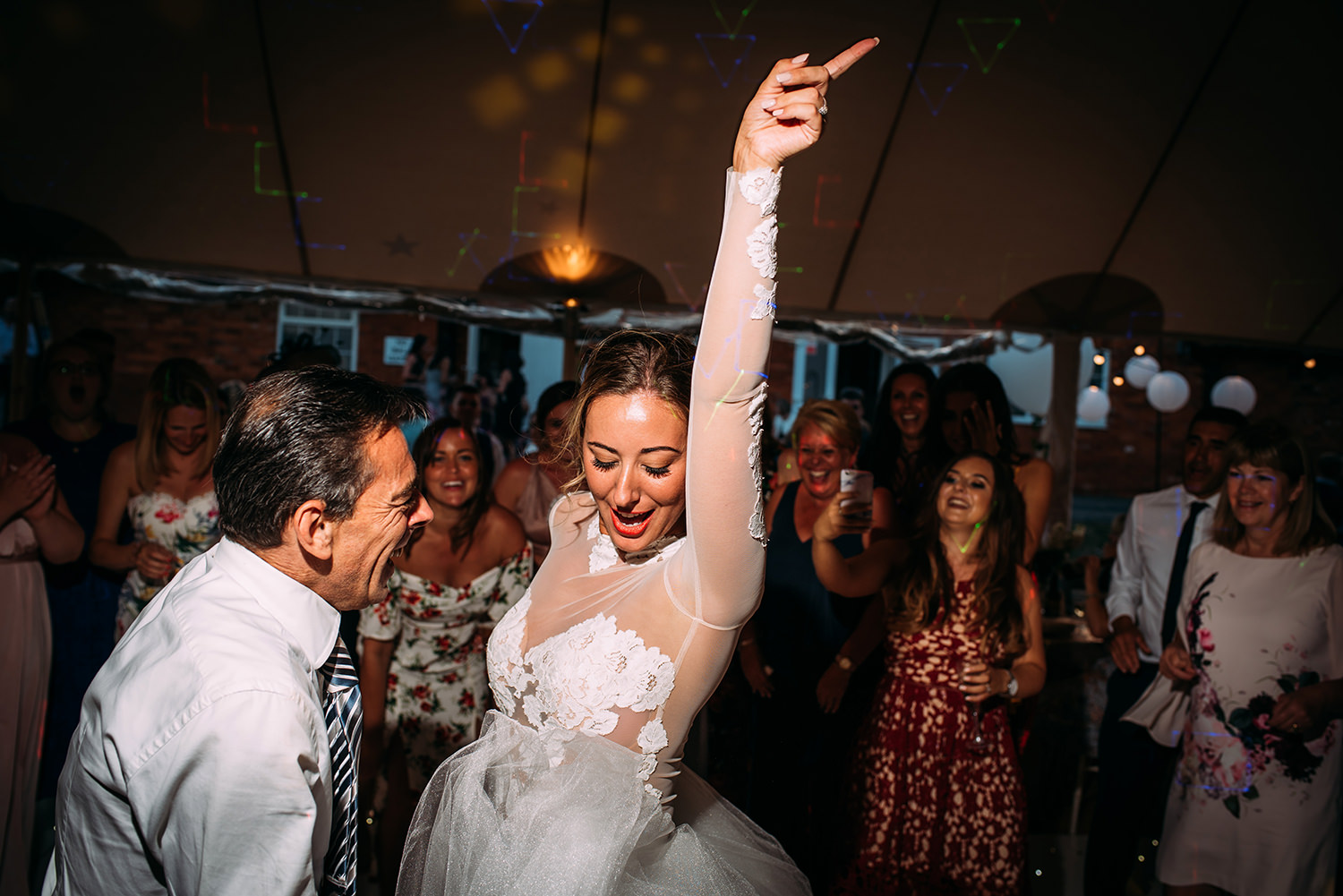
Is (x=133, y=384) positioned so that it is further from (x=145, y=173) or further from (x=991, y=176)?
(x=991, y=176)

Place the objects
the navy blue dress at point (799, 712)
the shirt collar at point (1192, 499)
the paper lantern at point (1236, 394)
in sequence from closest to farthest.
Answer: the navy blue dress at point (799, 712) < the shirt collar at point (1192, 499) < the paper lantern at point (1236, 394)

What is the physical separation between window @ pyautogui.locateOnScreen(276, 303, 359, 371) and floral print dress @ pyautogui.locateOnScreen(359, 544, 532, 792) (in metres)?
6.49

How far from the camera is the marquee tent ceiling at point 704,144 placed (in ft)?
14.6

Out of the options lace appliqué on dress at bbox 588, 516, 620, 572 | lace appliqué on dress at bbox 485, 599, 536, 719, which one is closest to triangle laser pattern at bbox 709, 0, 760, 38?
lace appliqué on dress at bbox 588, 516, 620, 572

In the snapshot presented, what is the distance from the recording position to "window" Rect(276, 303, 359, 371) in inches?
351

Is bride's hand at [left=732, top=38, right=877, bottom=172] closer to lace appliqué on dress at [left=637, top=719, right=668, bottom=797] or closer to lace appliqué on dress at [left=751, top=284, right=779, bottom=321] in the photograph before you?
lace appliqué on dress at [left=751, top=284, right=779, bottom=321]

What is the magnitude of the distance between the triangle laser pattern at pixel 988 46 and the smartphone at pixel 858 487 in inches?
152

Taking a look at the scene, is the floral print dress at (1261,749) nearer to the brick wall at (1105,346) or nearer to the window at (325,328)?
the brick wall at (1105,346)

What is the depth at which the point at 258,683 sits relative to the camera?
0.91 m

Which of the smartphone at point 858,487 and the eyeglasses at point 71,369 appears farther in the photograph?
the eyeglasses at point 71,369

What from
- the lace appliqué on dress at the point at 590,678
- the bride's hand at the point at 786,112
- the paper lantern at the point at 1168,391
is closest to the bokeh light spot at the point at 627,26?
the bride's hand at the point at 786,112

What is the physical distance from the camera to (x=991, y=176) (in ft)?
17.3

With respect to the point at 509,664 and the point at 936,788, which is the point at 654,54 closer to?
the point at 936,788

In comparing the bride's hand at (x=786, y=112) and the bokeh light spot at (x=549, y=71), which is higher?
the bokeh light spot at (x=549, y=71)
